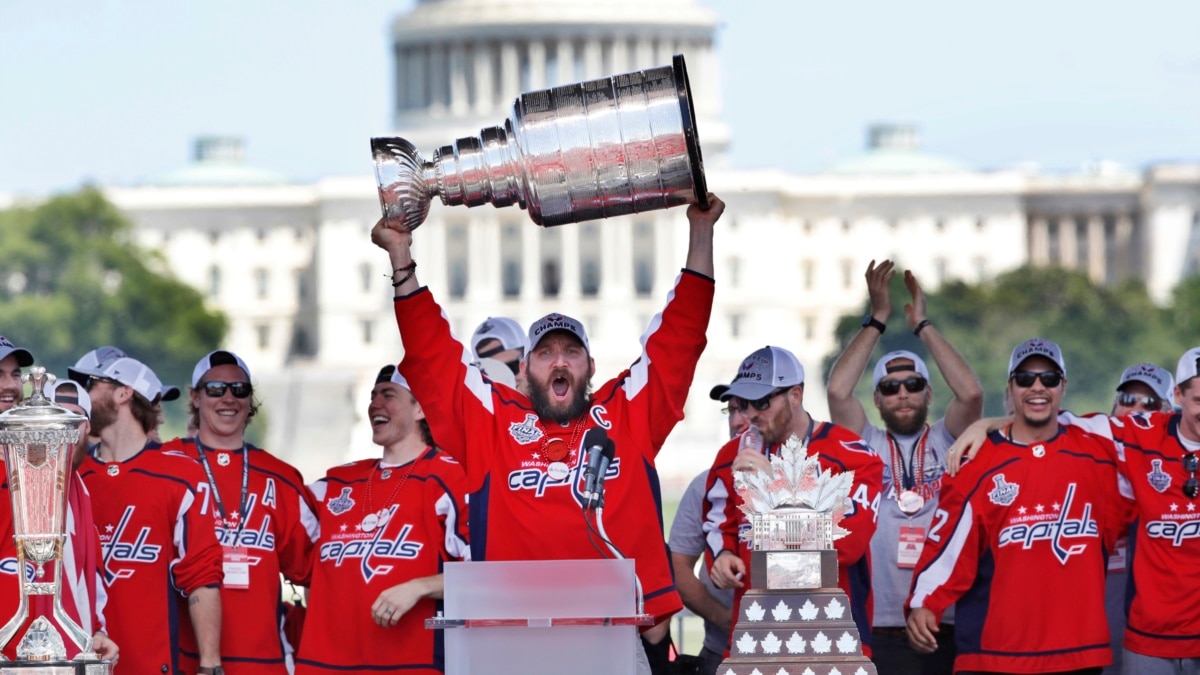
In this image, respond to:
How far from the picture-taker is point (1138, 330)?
8244cm

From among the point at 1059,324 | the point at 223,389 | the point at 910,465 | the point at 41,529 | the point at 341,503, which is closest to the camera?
the point at 41,529

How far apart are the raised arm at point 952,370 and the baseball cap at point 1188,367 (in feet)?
3.31

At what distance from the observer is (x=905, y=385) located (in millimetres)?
11469

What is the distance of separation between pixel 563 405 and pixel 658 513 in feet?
1.77

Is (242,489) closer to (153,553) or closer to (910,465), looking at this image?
(153,553)

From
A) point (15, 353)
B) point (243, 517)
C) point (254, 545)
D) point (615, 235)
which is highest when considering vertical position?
point (615, 235)

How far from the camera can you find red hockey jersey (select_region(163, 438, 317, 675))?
33.9 feet

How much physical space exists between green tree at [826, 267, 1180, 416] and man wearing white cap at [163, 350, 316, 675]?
64852 mm

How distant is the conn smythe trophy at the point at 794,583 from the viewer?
8.03 meters

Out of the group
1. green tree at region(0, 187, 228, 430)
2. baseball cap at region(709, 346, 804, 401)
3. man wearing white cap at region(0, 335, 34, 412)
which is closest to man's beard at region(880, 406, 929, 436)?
baseball cap at region(709, 346, 804, 401)

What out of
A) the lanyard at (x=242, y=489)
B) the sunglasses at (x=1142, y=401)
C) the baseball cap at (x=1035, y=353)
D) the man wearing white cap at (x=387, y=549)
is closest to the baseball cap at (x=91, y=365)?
the lanyard at (x=242, y=489)

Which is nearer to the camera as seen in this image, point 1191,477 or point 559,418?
point 559,418

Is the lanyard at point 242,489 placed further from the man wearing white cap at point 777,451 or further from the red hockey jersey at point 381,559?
the man wearing white cap at point 777,451

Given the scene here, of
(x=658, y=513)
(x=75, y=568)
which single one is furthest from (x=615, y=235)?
(x=75, y=568)
